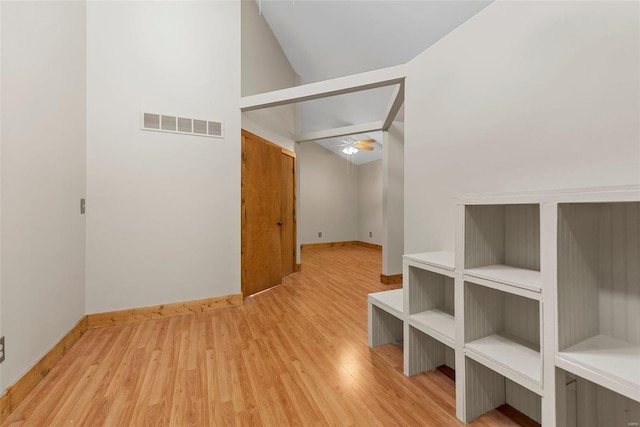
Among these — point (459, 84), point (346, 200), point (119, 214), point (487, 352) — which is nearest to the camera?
point (487, 352)

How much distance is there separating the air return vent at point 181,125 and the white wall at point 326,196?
14.7ft

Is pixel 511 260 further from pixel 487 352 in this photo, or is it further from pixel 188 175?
pixel 188 175

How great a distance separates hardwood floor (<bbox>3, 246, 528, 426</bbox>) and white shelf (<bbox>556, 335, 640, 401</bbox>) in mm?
642

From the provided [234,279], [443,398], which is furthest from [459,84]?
[234,279]

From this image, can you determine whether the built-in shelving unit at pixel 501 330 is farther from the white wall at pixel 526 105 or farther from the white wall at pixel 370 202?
the white wall at pixel 370 202

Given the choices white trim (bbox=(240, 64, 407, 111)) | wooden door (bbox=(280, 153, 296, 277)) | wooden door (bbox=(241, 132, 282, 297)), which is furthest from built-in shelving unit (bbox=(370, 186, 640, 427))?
wooden door (bbox=(280, 153, 296, 277))

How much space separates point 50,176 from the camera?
6.03ft

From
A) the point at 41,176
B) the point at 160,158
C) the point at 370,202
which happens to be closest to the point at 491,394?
the point at 41,176

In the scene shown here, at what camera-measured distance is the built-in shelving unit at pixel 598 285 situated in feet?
3.13

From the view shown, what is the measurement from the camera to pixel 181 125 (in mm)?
2781

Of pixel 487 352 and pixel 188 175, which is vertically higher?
pixel 188 175

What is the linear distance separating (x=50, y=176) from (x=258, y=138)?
210 cm

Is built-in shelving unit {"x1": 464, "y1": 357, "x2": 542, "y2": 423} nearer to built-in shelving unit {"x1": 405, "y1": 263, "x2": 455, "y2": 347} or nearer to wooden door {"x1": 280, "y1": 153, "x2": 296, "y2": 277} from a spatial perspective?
built-in shelving unit {"x1": 405, "y1": 263, "x2": 455, "y2": 347}

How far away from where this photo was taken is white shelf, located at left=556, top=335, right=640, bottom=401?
2.62ft
